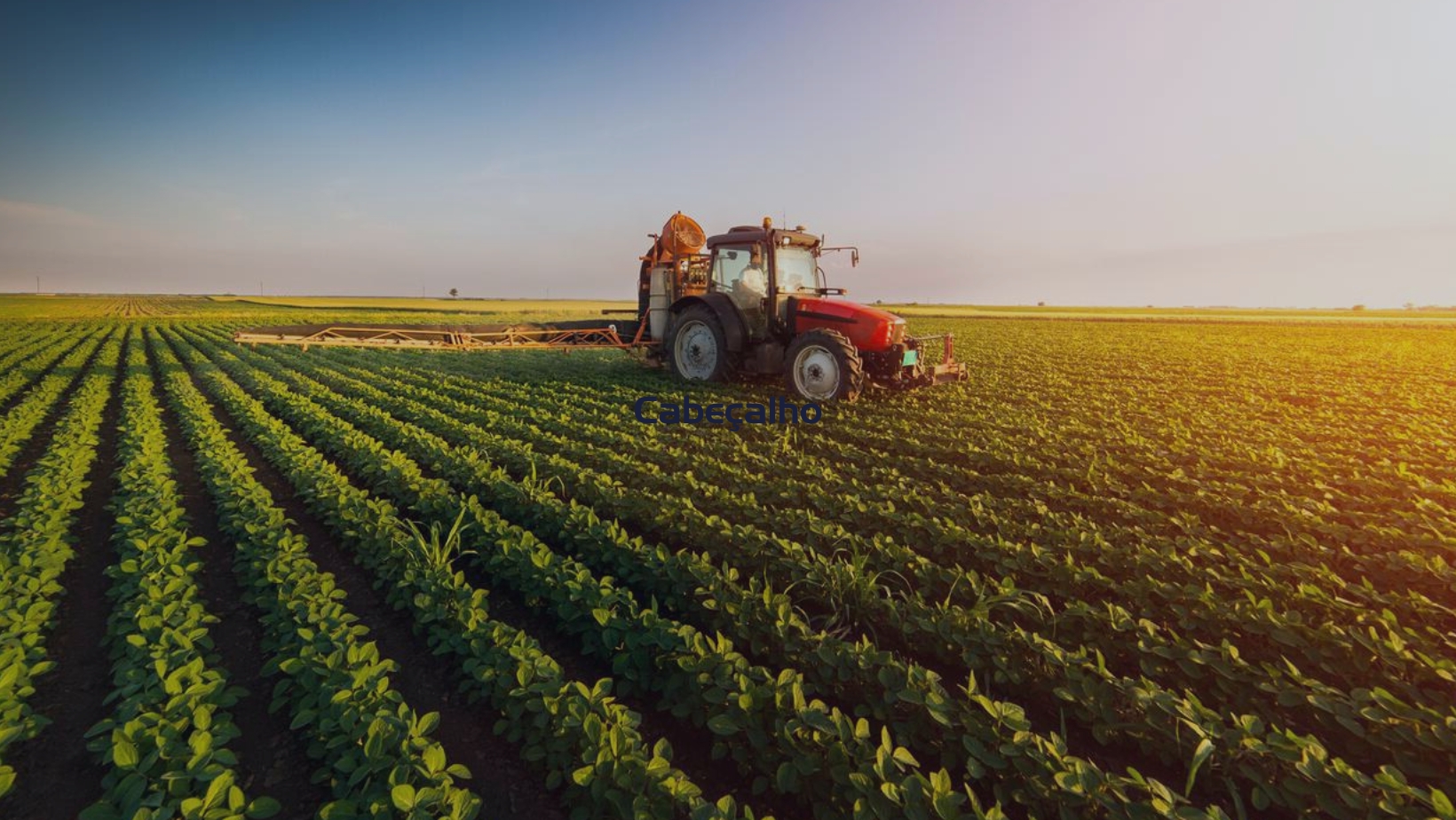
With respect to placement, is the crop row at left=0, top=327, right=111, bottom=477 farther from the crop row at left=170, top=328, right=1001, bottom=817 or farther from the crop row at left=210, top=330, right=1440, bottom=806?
the crop row at left=210, top=330, right=1440, bottom=806

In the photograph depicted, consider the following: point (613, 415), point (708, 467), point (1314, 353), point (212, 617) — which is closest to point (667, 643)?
→ point (212, 617)

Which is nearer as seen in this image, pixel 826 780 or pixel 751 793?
pixel 826 780

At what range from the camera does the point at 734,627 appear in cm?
315

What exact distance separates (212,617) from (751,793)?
3134 mm

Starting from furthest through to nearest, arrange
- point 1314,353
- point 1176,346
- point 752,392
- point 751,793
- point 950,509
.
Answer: point 1176,346 → point 1314,353 → point 752,392 → point 950,509 → point 751,793

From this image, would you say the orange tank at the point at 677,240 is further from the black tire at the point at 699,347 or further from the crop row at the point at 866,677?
the crop row at the point at 866,677

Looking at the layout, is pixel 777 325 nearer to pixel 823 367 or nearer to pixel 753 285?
pixel 753 285

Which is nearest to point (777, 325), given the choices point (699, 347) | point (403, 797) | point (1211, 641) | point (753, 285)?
point (753, 285)

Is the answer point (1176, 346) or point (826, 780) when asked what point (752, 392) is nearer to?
point (826, 780)

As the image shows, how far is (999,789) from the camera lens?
221 centimetres

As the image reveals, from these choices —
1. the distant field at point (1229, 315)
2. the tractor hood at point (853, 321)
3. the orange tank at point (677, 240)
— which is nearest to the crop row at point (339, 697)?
the tractor hood at point (853, 321)

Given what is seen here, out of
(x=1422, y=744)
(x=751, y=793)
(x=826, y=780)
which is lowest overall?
(x=751, y=793)

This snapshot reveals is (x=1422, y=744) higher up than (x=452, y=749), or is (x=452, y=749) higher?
(x=1422, y=744)

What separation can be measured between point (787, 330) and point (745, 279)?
3.50 feet
